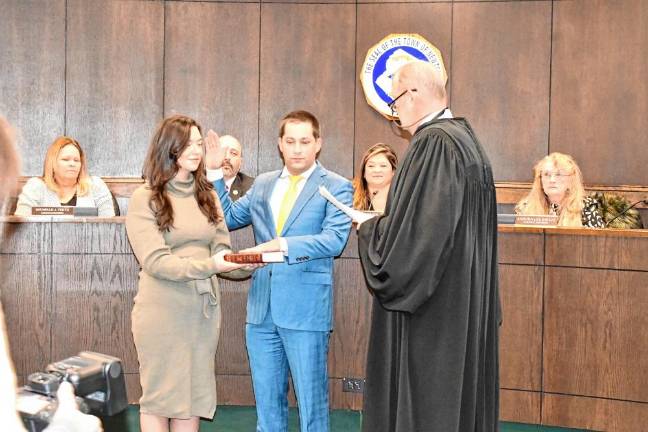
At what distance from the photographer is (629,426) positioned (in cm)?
457

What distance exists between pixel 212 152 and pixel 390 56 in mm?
4050

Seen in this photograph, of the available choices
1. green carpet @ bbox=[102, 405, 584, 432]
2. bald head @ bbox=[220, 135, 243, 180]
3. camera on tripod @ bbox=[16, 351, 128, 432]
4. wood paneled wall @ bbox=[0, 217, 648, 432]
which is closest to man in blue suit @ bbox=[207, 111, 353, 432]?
green carpet @ bbox=[102, 405, 584, 432]

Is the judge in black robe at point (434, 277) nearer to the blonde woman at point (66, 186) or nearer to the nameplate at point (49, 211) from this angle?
the nameplate at point (49, 211)

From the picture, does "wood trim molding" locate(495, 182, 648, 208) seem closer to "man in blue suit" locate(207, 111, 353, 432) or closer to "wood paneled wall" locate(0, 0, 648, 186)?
"wood paneled wall" locate(0, 0, 648, 186)

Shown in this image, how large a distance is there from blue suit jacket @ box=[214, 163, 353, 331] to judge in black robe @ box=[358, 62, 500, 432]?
0.55 m

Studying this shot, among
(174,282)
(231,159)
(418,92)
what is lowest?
(174,282)

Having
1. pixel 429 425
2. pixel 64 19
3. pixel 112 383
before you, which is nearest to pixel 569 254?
pixel 429 425

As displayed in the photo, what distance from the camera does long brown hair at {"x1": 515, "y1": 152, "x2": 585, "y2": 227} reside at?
5371 millimetres

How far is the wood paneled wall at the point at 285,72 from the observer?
23.7ft

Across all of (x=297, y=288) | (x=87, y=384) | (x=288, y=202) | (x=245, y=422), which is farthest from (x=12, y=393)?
(x=245, y=422)

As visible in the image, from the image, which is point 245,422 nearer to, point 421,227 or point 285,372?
point 285,372

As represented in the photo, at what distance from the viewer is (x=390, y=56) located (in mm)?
7344

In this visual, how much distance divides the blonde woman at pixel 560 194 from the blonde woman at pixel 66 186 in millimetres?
3144

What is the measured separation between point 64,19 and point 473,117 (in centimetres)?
414
